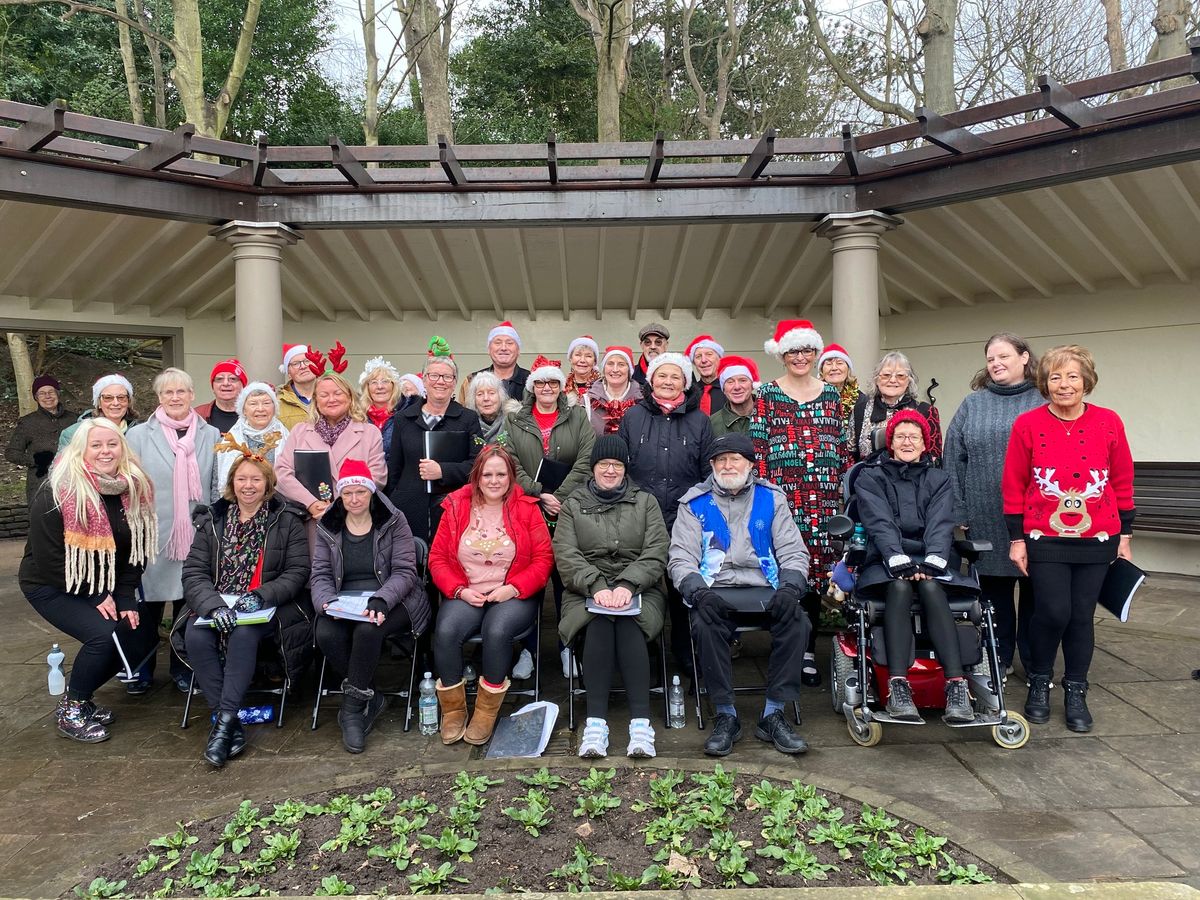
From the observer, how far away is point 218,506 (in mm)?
4047

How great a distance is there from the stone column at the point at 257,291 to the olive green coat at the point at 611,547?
3.96 meters

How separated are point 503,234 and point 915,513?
5.22m

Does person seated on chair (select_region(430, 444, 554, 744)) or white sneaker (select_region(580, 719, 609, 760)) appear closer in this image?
white sneaker (select_region(580, 719, 609, 760))

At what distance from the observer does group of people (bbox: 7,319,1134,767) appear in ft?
11.9

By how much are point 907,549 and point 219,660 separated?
3253mm

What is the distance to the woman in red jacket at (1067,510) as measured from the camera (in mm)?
3602

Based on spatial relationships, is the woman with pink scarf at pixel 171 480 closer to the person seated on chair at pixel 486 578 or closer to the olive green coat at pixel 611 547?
the person seated on chair at pixel 486 578

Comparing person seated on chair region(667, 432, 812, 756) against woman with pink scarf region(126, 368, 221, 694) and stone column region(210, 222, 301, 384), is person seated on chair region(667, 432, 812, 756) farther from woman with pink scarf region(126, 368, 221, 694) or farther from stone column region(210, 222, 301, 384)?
stone column region(210, 222, 301, 384)

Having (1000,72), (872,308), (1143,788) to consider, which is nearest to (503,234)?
(872,308)

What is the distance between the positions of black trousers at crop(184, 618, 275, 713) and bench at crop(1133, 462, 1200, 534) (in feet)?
23.1

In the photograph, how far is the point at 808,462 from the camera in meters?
4.34

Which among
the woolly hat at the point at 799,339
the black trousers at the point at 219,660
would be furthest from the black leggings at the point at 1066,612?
the black trousers at the point at 219,660

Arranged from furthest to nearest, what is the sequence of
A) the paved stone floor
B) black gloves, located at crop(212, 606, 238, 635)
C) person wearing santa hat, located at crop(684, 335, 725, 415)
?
person wearing santa hat, located at crop(684, 335, 725, 415)
black gloves, located at crop(212, 606, 238, 635)
the paved stone floor

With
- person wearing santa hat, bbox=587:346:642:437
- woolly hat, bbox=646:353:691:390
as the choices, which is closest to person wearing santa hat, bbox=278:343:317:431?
person wearing santa hat, bbox=587:346:642:437
